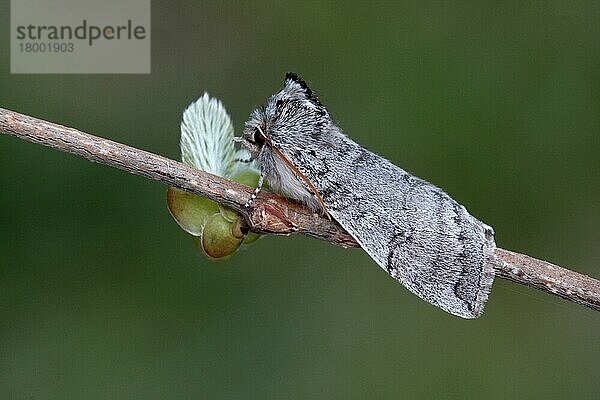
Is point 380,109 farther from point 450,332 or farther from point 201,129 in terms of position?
point 201,129

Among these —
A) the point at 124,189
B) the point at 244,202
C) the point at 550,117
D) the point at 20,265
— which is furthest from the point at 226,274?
the point at 244,202

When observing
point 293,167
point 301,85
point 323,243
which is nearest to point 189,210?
point 293,167

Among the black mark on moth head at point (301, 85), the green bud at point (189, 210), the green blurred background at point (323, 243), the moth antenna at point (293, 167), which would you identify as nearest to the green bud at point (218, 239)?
the green bud at point (189, 210)

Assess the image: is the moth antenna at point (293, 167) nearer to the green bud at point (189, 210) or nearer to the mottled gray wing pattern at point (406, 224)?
the mottled gray wing pattern at point (406, 224)

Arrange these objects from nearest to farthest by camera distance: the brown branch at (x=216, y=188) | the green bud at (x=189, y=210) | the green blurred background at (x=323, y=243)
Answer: the brown branch at (x=216, y=188)
the green bud at (x=189, y=210)
the green blurred background at (x=323, y=243)

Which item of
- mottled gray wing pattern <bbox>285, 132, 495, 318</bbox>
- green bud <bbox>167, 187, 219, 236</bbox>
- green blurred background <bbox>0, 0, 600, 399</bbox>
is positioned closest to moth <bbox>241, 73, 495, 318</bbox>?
mottled gray wing pattern <bbox>285, 132, 495, 318</bbox>

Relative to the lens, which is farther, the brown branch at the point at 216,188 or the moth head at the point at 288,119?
the moth head at the point at 288,119

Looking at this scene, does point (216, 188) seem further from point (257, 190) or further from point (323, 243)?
point (323, 243)
